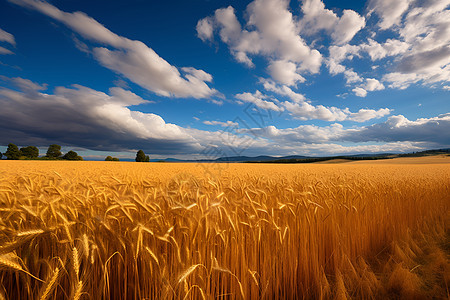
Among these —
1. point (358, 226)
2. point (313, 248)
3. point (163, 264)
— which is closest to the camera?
point (163, 264)

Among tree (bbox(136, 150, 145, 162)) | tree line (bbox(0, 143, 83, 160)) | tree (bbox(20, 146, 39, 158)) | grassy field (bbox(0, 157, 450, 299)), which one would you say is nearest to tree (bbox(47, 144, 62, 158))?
tree line (bbox(0, 143, 83, 160))

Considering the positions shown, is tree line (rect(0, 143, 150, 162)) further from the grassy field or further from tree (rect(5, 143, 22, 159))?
the grassy field

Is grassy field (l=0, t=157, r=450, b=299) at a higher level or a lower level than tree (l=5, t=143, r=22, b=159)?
lower

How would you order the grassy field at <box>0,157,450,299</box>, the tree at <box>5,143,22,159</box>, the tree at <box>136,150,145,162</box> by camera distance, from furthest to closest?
1. the tree at <box>136,150,145,162</box>
2. the tree at <box>5,143,22,159</box>
3. the grassy field at <box>0,157,450,299</box>

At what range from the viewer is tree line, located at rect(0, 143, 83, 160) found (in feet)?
148

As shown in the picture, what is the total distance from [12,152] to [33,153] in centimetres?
523

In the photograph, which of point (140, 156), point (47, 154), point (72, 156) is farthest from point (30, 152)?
point (140, 156)

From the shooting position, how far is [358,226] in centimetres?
242

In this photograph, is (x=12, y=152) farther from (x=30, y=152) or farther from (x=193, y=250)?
(x=193, y=250)

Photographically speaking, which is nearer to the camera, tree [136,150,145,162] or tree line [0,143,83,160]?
tree line [0,143,83,160]

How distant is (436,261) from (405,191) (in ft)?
7.87

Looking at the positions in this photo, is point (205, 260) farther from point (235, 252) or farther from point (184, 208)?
point (184, 208)

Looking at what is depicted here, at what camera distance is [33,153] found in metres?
50.7

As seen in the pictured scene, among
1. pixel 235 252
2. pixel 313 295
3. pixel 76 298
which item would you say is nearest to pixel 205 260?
pixel 235 252
